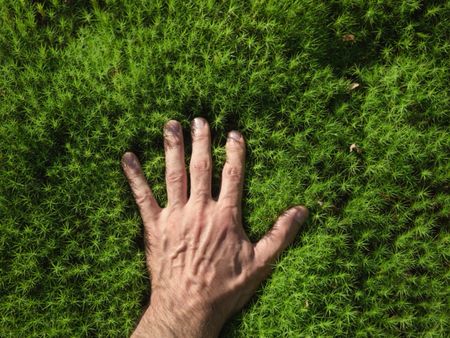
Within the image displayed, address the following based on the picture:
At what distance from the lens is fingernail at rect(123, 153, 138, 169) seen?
3.77 metres

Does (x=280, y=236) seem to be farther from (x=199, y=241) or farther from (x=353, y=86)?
(x=353, y=86)

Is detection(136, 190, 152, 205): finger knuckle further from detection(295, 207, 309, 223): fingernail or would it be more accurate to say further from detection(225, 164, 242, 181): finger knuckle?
detection(295, 207, 309, 223): fingernail

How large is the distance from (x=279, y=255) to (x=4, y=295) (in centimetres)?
225

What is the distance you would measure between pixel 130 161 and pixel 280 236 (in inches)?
53.7

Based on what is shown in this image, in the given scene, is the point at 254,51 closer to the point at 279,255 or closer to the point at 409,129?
the point at 409,129

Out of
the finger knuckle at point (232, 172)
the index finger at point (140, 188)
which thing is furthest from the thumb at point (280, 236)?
the index finger at point (140, 188)

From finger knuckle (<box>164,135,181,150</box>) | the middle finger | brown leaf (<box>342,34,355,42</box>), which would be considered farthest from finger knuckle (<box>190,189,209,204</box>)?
brown leaf (<box>342,34,355,42</box>)

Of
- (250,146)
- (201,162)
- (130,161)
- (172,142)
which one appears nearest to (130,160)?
(130,161)

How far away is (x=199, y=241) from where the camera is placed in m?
3.66

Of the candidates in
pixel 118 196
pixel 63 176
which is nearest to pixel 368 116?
pixel 118 196

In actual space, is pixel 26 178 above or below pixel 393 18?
below

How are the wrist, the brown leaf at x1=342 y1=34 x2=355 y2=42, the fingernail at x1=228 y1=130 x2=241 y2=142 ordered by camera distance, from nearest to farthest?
the wrist → the fingernail at x1=228 y1=130 x2=241 y2=142 → the brown leaf at x1=342 y1=34 x2=355 y2=42

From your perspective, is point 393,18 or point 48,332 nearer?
point 48,332

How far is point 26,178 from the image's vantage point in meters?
3.76
